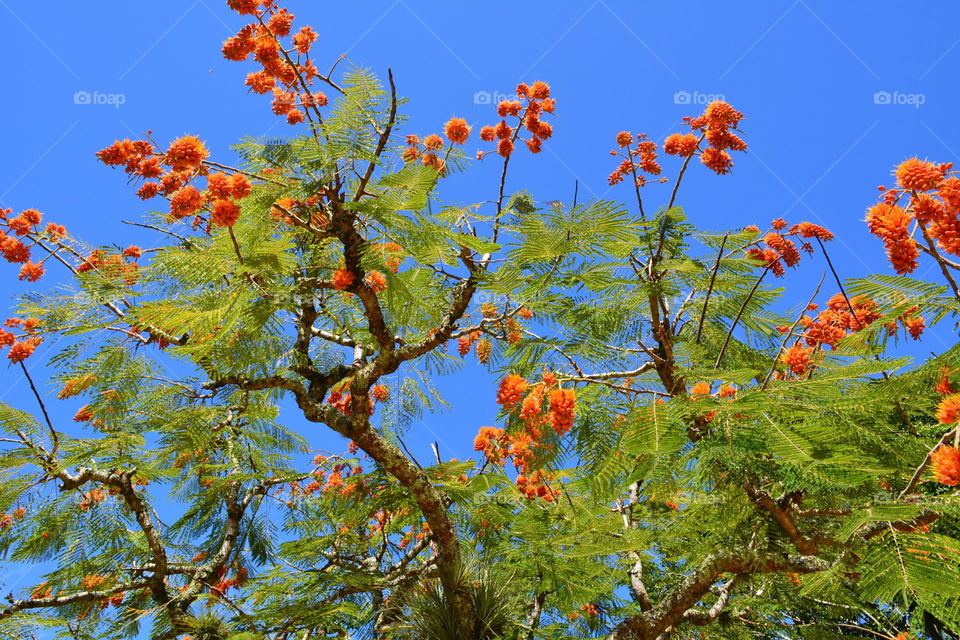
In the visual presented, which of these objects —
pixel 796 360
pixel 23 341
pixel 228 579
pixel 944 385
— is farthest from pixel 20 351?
pixel 944 385

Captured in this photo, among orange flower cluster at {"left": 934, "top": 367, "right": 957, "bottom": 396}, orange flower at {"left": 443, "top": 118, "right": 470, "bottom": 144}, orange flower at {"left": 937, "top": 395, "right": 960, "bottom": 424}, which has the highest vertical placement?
orange flower at {"left": 443, "top": 118, "right": 470, "bottom": 144}

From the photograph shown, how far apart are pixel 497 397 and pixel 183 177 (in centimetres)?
238

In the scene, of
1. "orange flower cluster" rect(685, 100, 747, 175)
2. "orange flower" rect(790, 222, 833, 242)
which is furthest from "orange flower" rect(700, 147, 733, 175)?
"orange flower" rect(790, 222, 833, 242)

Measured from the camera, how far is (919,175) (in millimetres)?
2193

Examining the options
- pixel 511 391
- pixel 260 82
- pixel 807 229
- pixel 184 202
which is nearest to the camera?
pixel 511 391

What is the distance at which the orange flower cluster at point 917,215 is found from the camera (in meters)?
2.14

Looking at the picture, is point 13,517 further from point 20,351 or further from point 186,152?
point 186,152

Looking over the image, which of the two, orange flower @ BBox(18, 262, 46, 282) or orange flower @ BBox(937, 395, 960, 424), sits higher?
orange flower @ BBox(18, 262, 46, 282)

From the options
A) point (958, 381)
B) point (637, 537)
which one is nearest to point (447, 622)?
point (637, 537)

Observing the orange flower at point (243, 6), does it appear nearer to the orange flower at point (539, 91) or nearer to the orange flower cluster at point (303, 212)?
the orange flower cluster at point (303, 212)

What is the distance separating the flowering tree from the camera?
2.39m

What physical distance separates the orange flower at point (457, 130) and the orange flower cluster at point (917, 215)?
9.95 feet

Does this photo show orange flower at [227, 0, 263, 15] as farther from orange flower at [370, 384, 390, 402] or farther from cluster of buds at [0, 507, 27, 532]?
cluster of buds at [0, 507, 27, 532]

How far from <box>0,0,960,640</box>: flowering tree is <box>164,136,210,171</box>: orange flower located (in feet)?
0.04
